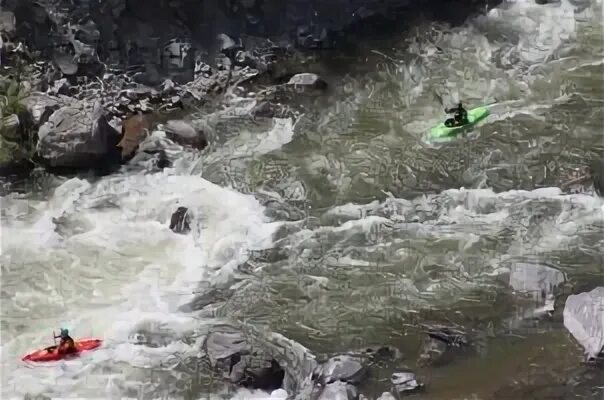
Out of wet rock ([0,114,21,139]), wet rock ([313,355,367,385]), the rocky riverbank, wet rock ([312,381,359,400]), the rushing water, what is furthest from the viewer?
the rocky riverbank

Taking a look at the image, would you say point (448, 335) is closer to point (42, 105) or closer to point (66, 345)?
point (66, 345)

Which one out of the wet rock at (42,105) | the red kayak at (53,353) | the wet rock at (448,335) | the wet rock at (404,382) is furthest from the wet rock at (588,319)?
the wet rock at (42,105)

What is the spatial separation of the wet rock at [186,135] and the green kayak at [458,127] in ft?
6.15

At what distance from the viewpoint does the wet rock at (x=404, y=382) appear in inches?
173

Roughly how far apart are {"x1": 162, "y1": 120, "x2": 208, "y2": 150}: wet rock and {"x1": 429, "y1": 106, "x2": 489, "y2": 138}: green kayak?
6.15 feet

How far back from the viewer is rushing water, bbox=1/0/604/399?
4695 mm

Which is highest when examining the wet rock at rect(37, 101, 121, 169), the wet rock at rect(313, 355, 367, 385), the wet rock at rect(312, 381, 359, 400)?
the wet rock at rect(37, 101, 121, 169)

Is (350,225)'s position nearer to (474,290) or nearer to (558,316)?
(474,290)

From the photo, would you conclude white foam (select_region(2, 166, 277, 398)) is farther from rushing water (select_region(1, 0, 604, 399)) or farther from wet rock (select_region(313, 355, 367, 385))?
wet rock (select_region(313, 355, 367, 385))

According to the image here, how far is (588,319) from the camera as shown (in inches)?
182

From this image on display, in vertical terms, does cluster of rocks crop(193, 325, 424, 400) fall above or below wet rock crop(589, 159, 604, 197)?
below

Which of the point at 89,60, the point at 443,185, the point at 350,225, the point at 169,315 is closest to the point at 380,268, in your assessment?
the point at 350,225

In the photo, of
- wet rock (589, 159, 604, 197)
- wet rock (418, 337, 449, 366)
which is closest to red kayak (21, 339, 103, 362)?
wet rock (418, 337, 449, 366)

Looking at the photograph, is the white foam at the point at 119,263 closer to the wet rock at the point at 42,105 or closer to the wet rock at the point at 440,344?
the wet rock at the point at 42,105
